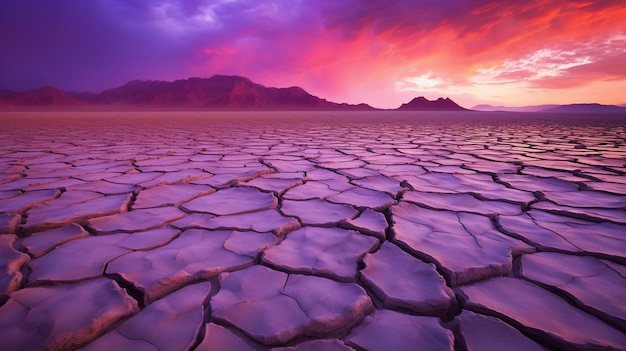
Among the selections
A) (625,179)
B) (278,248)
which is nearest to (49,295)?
(278,248)

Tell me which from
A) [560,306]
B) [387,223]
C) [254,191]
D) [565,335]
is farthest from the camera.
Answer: [254,191]

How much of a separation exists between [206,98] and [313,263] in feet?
Result: 186

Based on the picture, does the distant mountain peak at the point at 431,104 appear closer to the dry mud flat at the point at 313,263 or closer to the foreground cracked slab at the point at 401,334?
the dry mud flat at the point at 313,263

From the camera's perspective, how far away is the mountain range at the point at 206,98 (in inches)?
1804

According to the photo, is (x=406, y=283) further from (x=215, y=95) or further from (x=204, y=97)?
(x=215, y=95)

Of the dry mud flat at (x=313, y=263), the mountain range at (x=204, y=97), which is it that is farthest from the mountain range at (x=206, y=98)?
the dry mud flat at (x=313, y=263)

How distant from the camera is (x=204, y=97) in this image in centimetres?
5312

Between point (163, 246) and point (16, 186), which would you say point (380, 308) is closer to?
point (163, 246)

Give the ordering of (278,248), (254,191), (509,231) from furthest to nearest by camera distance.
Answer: (254,191), (509,231), (278,248)

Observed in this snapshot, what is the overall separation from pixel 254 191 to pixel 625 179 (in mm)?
2278

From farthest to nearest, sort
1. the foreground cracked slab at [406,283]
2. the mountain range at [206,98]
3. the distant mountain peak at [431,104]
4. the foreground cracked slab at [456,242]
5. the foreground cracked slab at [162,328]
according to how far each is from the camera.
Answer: the distant mountain peak at [431,104] → the mountain range at [206,98] → the foreground cracked slab at [456,242] → the foreground cracked slab at [406,283] → the foreground cracked slab at [162,328]

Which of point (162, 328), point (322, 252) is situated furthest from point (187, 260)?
point (322, 252)

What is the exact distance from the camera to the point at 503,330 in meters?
0.69

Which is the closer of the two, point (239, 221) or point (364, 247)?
point (364, 247)
